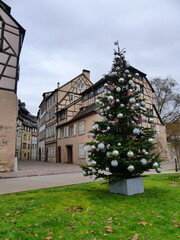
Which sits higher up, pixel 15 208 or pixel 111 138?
pixel 111 138

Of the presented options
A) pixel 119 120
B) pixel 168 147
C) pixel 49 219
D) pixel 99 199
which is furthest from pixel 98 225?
pixel 168 147

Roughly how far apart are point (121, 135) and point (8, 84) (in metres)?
10.1

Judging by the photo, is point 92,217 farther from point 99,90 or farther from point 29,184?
point 99,90

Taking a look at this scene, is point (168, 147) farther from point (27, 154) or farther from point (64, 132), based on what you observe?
point (27, 154)

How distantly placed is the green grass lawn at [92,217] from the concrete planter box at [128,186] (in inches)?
9.9

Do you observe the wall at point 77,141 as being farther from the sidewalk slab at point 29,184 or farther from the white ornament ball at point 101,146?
the white ornament ball at point 101,146

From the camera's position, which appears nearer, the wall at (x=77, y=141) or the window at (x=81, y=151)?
the wall at (x=77, y=141)

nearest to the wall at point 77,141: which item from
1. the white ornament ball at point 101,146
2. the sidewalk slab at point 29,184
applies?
the sidewalk slab at point 29,184

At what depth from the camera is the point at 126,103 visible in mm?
5695

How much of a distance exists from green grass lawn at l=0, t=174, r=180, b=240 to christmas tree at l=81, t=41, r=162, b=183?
2.49ft

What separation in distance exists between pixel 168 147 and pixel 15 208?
77.4 ft

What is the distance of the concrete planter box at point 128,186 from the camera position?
5148 millimetres

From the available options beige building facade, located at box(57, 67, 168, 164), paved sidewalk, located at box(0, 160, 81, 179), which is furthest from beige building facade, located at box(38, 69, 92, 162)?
paved sidewalk, located at box(0, 160, 81, 179)

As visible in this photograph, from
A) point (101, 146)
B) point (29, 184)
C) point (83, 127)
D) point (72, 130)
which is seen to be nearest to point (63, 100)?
point (72, 130)
